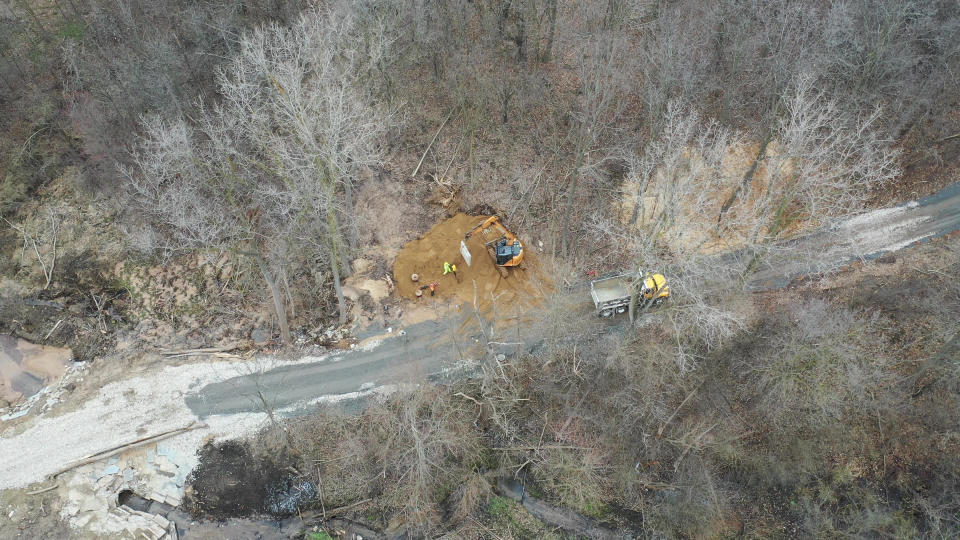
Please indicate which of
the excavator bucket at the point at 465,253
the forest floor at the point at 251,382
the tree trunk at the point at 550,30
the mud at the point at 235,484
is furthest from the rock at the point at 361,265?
the tree trunk at the point at 550,30

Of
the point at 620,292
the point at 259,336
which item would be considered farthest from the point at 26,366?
the point at 620,292

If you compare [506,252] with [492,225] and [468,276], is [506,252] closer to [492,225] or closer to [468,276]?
[468,276]

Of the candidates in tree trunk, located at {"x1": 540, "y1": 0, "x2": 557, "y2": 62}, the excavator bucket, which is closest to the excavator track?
the excavator bucket

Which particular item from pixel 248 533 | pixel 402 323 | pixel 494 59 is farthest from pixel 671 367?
pixel 494 59

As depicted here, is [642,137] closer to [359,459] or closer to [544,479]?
[544,479]

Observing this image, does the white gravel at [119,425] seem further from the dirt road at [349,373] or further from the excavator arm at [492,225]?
the excavator arm at [492,225]

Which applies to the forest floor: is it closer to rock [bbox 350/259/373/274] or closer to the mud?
the mud

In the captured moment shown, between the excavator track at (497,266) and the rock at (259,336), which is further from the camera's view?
the excavator track at (497,266)
